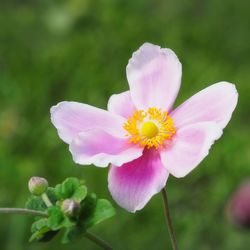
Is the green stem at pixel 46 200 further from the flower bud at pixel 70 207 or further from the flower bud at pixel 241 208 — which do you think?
the flower bud at pixel 241 208

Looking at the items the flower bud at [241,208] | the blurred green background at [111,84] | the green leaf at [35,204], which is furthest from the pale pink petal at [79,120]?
the blurred green background at [111,84]

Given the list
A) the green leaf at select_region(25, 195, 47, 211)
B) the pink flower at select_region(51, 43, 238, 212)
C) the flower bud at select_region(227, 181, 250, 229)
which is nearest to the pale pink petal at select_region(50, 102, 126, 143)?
the pink flower at select_region(51, 43, 238, 212)

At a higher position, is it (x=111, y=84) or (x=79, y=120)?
(x=79, y=120)

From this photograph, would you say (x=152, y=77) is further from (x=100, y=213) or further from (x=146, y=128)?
(x=100, y=213)

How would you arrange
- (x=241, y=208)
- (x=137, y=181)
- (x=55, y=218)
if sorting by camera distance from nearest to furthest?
(x=55, y=218) → (x=137, y=181) → (x=241, y=208)

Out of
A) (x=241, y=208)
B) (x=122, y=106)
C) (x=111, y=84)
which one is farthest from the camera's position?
(x=111, y=84)

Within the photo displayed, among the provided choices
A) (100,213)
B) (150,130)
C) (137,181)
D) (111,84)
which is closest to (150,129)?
(150,130)
